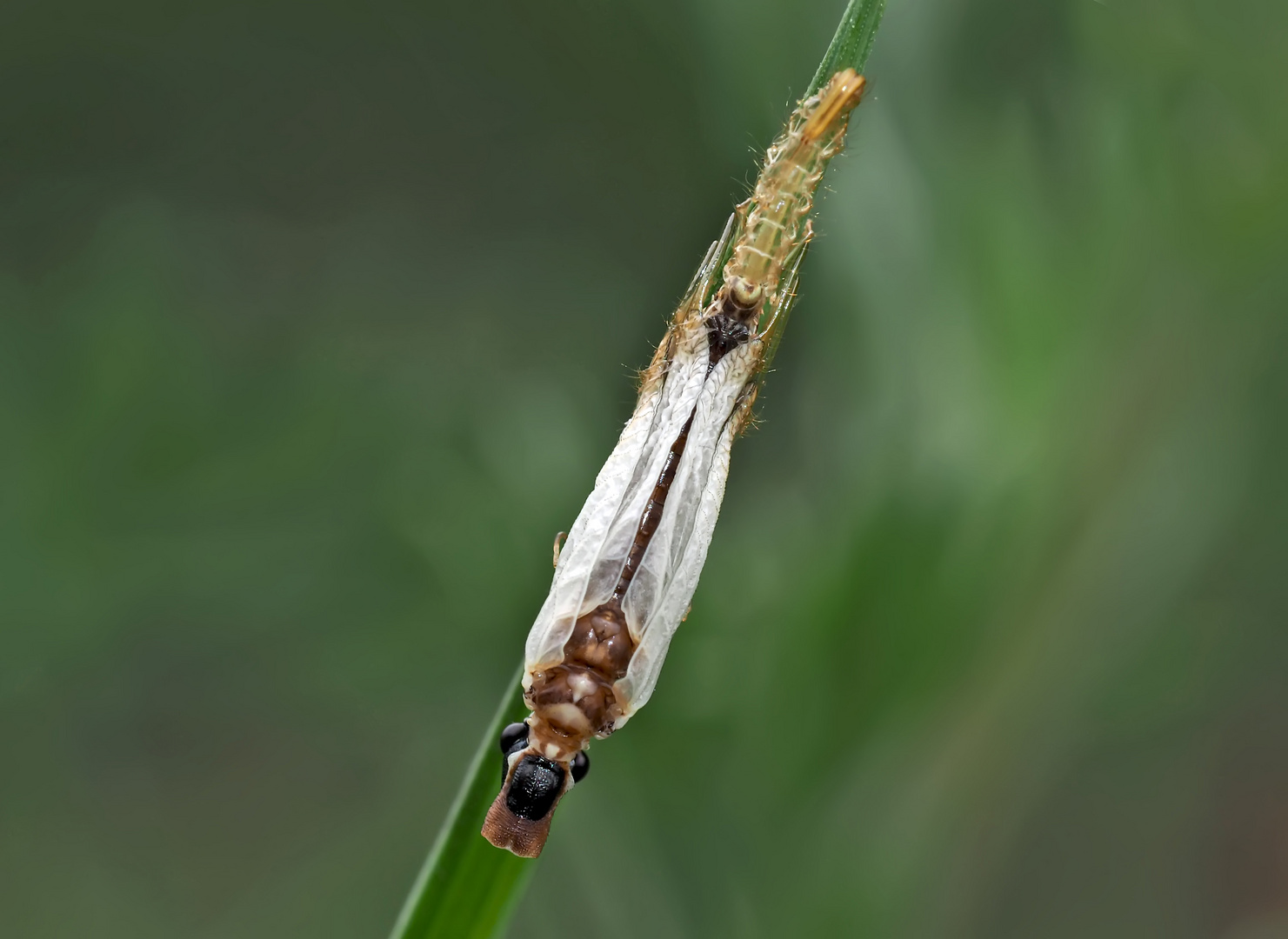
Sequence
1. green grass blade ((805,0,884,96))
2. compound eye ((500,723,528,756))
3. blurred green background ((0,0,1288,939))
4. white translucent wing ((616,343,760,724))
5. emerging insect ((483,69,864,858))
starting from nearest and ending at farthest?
green grass blade ((805,0,884,96)) → compound eye ((500,723,528,756)) → emerging insect ((483,69,864,858)) → white translucent wing ((616,343,760,724)) → blurred green background ((0,0,1288,939))

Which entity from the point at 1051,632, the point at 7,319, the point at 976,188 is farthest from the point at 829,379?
the point at 7,319

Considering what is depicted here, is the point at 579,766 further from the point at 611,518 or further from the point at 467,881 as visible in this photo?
the point at 611,518

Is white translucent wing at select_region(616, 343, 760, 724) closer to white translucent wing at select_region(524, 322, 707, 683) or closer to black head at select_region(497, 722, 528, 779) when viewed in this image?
white translucent wing at select_region(524, 322, 707, 683)

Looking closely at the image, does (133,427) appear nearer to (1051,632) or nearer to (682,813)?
(682,813)

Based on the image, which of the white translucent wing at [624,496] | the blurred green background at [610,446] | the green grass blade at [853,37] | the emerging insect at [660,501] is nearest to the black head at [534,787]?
the emerging insect at [660,501]

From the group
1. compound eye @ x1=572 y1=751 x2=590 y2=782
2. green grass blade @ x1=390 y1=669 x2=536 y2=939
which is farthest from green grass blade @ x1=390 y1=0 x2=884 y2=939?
compound eye @ x1=572 y1=751 x2=590 y2=782

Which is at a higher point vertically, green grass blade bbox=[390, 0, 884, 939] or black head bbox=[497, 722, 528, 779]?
black head bbox=[497, 722, 528, 779]
